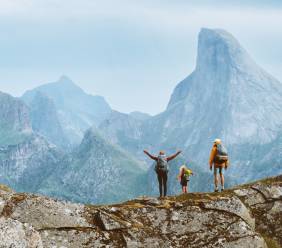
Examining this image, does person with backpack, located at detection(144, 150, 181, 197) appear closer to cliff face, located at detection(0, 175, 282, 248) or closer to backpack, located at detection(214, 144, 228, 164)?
backpack, located at detection(214, 144, 228, 164)

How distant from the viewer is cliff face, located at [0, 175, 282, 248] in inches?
765

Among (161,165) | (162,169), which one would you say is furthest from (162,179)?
(161,165)

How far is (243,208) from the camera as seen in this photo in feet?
77.5

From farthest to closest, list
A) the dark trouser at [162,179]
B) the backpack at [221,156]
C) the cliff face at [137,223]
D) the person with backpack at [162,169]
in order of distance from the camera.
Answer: the dark trouser at [162,179], the person with backpack at [162,169], the backpack at [221,156], the cliff face at [137,223]

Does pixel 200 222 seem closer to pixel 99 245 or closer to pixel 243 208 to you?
pixel 243 208

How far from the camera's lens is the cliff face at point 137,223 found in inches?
765

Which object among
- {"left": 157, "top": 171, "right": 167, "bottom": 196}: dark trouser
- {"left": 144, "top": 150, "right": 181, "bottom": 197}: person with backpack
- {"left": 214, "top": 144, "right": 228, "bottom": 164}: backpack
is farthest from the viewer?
{"left": 157, "top": 171, "right": 167, "bottom": 196}: dark trouser

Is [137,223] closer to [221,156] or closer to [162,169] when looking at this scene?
[221,156]

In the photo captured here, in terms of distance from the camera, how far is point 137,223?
21672 mm

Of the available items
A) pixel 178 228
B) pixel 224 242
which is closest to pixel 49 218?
pixel 178 228

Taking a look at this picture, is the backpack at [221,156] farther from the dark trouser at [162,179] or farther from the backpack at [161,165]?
the dark trouser at [162,179]

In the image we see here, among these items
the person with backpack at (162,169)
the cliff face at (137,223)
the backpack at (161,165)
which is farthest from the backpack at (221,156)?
the cliff face at (137,223)

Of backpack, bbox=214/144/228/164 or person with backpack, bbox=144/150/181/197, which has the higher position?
backpack, bbox=214/144/228/164

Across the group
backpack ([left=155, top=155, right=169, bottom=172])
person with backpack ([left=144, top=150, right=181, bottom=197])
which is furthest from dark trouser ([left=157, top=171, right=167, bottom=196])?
backpack ([left=155, top=155, right=169, bottom=172])
